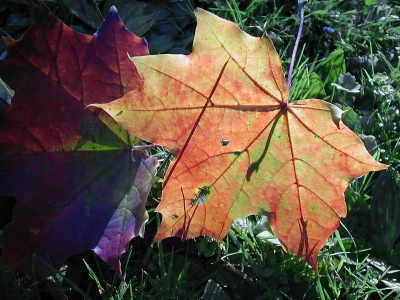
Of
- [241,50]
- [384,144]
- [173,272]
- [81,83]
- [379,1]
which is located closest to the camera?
[241,50]

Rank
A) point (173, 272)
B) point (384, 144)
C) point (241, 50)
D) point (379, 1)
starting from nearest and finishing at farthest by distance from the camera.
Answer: point (241, 50) < point (173, 272) < point (384, 144) < point (379, 1)

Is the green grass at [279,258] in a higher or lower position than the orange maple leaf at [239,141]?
lower

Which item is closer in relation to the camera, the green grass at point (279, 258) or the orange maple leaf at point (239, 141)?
the orange maple leaf at point (239, 141)

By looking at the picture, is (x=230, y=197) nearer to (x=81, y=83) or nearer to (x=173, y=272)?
(x=173, y=272)

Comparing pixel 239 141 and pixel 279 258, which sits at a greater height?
pixel 239 141

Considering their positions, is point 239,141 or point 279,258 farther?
point 279,258

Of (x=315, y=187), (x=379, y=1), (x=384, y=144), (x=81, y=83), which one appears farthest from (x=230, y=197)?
(x=379, y=1)
